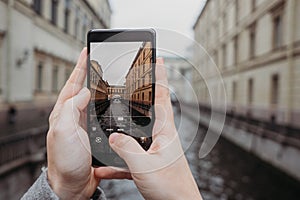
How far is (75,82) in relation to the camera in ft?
1.30

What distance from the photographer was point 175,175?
36cm

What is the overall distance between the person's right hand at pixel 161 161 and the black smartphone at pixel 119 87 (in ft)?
0.04

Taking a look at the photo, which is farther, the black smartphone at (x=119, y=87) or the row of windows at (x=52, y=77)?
the row of windows at (x=52, y=77)

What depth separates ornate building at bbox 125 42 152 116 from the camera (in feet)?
1.25

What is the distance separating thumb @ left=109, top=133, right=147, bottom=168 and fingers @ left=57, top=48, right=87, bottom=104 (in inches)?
2.8

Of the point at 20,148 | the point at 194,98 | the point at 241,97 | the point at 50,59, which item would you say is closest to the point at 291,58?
the point at 241,97

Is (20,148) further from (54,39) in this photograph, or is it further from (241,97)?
(241,97)

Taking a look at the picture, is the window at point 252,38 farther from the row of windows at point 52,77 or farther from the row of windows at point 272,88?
the row of windows at point 52,77

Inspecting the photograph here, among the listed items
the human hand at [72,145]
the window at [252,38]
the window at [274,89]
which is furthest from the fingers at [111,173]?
the window at [274,89]

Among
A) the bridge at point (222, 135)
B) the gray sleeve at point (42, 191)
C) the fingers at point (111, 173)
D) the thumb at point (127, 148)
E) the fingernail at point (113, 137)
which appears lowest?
the bridge at point (222, 135)

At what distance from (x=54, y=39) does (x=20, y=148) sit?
1.53 metres

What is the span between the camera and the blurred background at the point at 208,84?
579mm

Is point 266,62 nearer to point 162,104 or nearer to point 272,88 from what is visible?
point 272,88

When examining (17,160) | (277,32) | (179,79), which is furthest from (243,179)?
(179,79)
